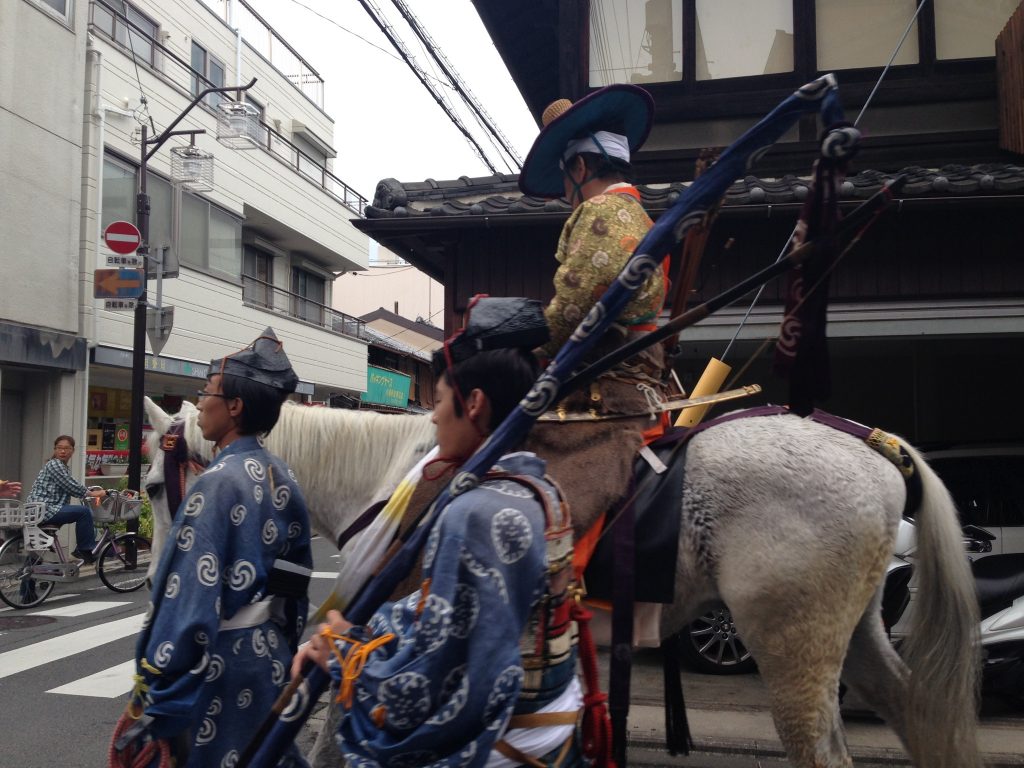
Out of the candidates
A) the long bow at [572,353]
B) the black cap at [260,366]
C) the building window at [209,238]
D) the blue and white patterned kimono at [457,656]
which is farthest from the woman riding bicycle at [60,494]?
the blue and white patterned kimono at [457,656]

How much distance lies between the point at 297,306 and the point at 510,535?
942 inches

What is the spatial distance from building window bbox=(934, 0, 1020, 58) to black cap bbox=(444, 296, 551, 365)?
299 inches

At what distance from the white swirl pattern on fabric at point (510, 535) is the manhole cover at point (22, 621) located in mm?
8946

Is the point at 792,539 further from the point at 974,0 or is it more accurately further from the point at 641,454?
the point at 974,0

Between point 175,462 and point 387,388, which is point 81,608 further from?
point 387,388

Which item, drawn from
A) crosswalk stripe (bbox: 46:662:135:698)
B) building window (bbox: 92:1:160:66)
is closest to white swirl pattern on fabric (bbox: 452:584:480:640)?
crosswalk stripe (bbox: 46:662:135:698)

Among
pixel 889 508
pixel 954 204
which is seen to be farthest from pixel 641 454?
pixel 954 204

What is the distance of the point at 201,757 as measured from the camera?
93.7 inches

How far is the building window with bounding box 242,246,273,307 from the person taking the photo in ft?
71.3

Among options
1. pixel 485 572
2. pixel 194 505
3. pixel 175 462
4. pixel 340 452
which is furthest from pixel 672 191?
pixel 485 572

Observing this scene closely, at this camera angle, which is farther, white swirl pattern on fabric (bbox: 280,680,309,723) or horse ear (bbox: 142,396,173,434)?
horse ear (bbox: 142,396,173,434)

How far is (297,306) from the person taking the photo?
24.5m

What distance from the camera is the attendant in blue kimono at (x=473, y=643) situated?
1509 millimetres

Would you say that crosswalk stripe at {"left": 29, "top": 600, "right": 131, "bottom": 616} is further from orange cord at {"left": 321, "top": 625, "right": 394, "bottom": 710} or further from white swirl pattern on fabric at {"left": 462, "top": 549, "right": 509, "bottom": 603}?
white swirl pattern on fabric at {"left": 462, "top": 549, "right": 509, "bottom": 603}
